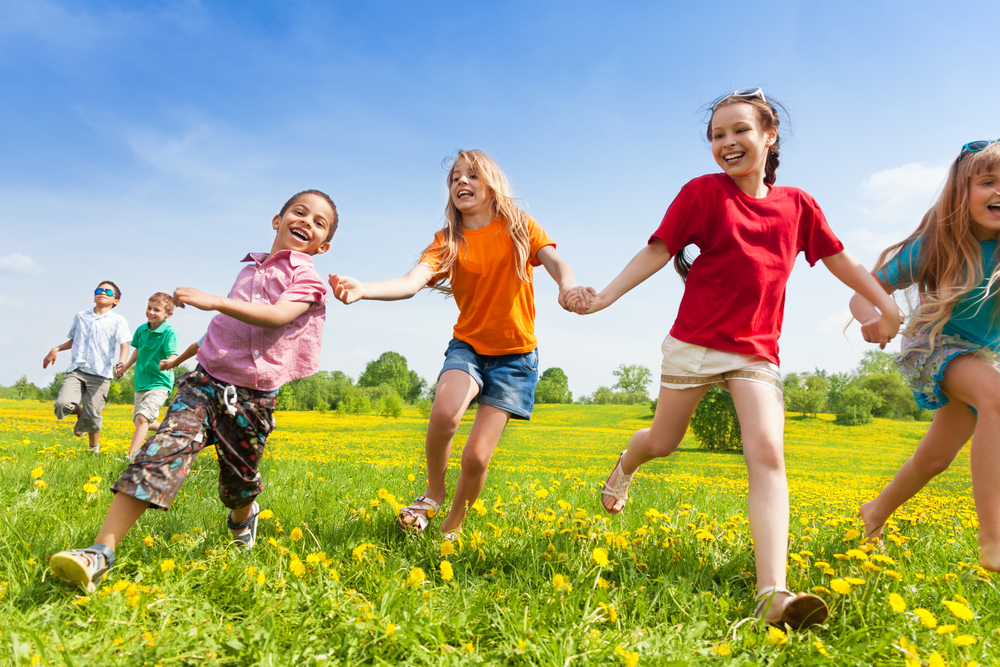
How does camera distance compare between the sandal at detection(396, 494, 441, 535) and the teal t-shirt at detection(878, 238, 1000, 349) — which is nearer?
the teal t-shirt at detection(878, 238, 1000, 349)

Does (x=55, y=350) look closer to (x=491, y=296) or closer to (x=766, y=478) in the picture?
(x=491, y=296)

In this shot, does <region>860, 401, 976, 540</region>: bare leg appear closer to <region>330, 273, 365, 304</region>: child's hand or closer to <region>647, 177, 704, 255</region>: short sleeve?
<region>647, 177, 704, 255</region>: short sleeve

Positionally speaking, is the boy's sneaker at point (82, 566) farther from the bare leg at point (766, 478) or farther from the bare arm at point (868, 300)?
the bare arm at point (868, 300)

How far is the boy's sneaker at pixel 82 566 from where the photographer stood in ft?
7.26

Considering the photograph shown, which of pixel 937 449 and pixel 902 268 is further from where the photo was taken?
pixel 902 268

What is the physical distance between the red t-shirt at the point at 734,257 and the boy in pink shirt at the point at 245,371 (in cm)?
182

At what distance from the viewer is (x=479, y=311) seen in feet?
11.6

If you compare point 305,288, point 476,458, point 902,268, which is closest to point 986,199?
point 902,268

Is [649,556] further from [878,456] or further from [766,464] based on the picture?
[878,456]

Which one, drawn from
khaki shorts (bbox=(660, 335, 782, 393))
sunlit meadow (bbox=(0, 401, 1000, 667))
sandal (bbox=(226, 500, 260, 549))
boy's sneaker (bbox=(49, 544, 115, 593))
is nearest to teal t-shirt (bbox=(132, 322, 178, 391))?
sunlit meadow (bbox=(0, 401, 1000, 667))

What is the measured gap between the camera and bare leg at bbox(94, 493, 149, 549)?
2.44 meters

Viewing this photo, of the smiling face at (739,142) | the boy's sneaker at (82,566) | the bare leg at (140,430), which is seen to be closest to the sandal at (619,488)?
the smiling face at (739,142)

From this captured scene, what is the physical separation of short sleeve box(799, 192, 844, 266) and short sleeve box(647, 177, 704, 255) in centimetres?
57

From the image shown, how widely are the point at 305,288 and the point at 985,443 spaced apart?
3449 mm
